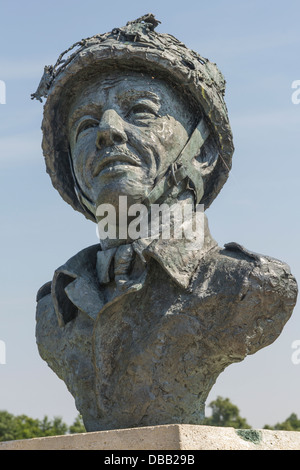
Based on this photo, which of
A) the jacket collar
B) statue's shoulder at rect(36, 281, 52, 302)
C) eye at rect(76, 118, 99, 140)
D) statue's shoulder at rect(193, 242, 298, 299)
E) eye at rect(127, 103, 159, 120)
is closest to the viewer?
statue's shoulder at rect(193, 242, 298, 299)

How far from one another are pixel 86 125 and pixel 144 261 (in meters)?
1.33

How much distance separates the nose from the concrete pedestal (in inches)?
86.2

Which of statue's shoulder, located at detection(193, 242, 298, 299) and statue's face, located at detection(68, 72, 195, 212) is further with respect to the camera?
statue's face, located at detection(68, 72, 195, 212)

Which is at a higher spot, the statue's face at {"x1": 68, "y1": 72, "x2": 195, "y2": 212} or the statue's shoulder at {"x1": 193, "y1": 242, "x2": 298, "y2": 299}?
the statue's face at {"x1": 68, "y1": 72, "x2": 195, "y2": 212}

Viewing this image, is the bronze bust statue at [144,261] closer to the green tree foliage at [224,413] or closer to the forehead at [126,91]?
the forehead at [126,91]

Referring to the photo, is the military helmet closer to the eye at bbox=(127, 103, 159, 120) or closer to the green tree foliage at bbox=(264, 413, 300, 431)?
the eye at bbox=(127, 103, 159, 120)

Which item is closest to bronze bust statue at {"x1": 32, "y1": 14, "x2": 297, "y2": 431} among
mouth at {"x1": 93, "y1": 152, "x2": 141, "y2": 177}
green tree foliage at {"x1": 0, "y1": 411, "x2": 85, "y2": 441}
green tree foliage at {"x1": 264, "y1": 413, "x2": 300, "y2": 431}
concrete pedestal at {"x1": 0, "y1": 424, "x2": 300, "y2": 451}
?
mouth at {"x1": 93, "y1": 152, "x2": 141, "y2": 177}

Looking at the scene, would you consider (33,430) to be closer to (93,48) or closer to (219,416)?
(219,416)

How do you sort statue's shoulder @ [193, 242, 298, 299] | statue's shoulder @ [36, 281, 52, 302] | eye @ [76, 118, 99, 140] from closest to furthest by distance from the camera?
Answer: statue's shoulder @ [193, 242, 298, 299], eye @ [76, 118, 99, 140], statue's shoulder @ [36, 281, 52, 302]

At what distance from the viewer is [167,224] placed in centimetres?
561

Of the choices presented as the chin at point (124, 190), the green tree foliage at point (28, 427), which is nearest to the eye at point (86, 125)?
the chin at point (124, 190)

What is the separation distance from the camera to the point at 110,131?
5.65 meters

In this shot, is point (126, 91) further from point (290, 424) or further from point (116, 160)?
point (290, 424)

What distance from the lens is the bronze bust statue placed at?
5.22m
